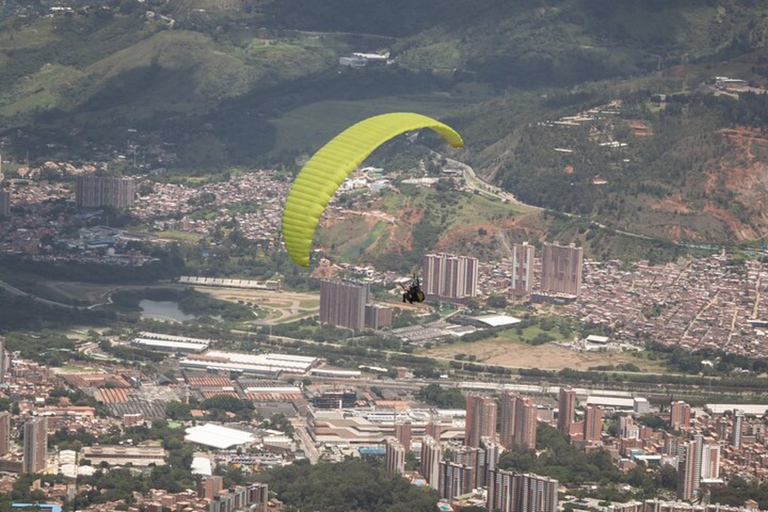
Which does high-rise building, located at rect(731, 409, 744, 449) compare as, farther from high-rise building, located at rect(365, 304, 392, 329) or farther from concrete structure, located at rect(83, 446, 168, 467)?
high-rise building, located at rect(365, 304, 392, 329)

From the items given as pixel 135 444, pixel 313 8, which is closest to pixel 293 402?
pixel 135 444

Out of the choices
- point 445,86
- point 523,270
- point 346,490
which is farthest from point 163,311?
point 445,86

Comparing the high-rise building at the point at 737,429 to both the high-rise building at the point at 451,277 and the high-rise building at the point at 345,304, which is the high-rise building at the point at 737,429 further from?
the high-rise building at the point at 451,277

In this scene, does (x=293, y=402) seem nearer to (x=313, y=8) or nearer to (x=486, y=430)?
(x=486, y=430)

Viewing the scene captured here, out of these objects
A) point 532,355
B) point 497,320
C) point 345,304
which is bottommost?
point 532,355

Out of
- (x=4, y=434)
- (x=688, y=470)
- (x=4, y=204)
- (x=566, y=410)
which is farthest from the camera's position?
(x=4, y=204)

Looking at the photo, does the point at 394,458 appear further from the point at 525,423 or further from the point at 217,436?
the point at 217,436
